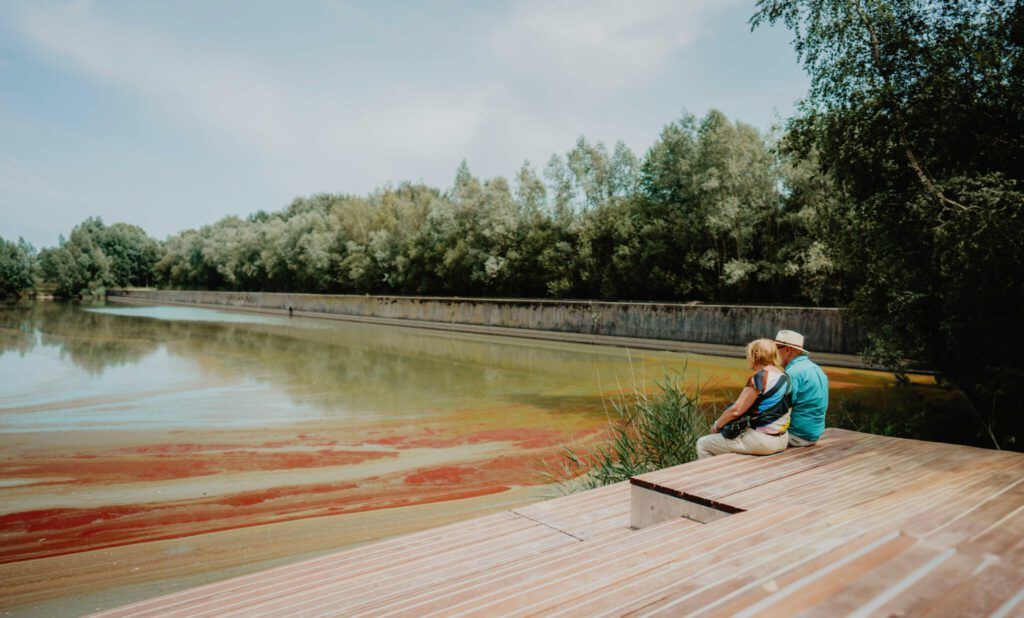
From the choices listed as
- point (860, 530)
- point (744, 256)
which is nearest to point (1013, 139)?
point (860, 530)

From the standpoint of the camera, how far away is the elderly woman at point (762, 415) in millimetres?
4439

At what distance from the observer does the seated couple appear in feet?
14.6

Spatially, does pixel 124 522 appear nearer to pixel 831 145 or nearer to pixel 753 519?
pixel 753 519

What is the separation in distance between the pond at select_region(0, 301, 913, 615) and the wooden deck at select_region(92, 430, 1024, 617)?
2.67 meters

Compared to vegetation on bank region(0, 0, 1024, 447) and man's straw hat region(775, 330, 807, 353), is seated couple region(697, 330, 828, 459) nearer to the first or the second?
man's straw hat region(775, 330, 807, 353)

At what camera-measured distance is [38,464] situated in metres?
8.39

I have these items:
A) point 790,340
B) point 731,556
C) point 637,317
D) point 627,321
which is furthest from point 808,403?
point 627,321

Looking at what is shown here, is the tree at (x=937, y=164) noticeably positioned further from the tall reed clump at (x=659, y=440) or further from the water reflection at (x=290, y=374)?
the water reflection at (x=290, y=374)

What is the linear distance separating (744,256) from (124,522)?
24.9 metres

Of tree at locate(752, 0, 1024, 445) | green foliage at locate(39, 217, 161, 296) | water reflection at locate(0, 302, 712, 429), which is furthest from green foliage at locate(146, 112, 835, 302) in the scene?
green foliage at locate(39, 217, 161, 296)

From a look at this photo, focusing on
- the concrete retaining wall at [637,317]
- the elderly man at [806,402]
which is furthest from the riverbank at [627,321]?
the elderly man at [806,402]

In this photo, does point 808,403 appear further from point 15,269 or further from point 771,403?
point 15,269

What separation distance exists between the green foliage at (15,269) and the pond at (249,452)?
83.3 m

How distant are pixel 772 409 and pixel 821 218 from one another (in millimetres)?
9897
